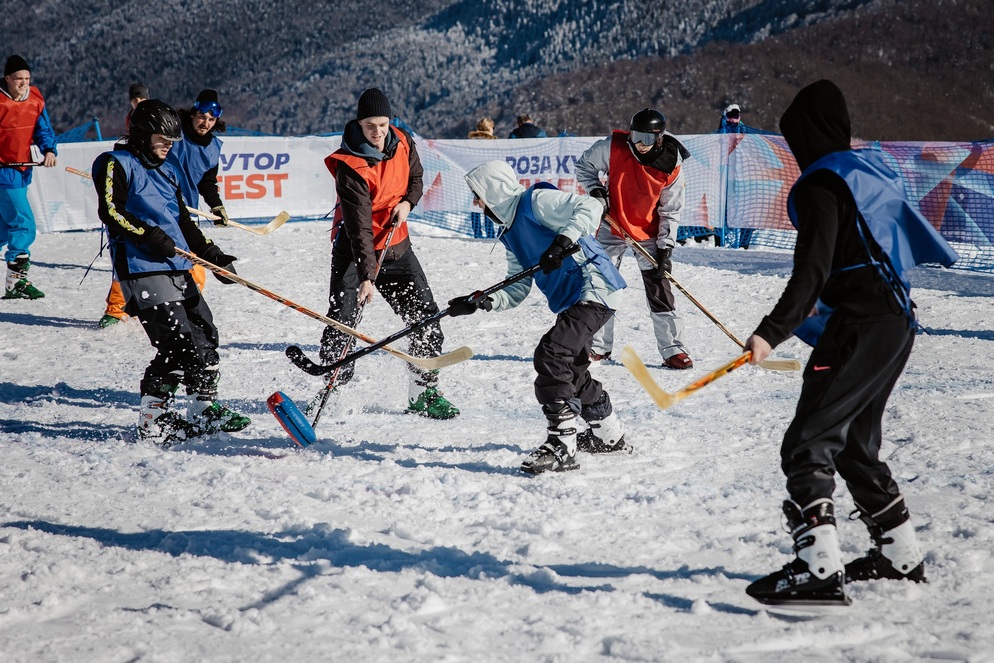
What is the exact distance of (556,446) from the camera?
165 inches

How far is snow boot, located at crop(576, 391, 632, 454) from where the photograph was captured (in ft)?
14.5

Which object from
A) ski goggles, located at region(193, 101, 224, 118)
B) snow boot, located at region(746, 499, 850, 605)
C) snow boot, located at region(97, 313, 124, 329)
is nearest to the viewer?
snow boot, located at region(746, 499, 850, 605)

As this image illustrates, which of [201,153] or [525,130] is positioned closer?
[201,153]

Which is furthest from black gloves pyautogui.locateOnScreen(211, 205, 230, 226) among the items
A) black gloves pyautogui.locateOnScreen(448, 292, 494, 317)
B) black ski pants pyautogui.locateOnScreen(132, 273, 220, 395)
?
black gloves pyautogui.locateOnScreen(448, 292, 494, 317)

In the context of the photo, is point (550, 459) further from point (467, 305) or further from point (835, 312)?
point (835, 312)

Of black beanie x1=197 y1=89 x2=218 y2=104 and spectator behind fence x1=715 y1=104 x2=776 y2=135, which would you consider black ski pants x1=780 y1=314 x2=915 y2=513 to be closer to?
black beanie x1=197 y1=89 x2=218 y2=104

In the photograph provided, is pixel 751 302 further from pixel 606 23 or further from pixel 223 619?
pixel 606 23

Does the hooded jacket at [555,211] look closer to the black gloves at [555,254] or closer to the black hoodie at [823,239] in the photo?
the black gloves at [555,254]

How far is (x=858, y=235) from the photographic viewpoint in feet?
8.89

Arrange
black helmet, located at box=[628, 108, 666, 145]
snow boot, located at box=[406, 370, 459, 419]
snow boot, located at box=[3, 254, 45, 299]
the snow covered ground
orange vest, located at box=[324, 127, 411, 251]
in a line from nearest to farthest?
the snow covered ground → orange vest, located at box=[324, 127, 411, 251] → snow boot, located at box=[406, 370, 459, 419] → black helmet, located at box=[628, 108, 666, 145] → snow boot, located at box=[3, 254, 45, 299]

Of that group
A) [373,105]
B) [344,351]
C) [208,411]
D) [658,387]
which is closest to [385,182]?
[373,105]

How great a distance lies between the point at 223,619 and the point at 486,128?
11.1m

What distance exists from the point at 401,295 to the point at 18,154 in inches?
208

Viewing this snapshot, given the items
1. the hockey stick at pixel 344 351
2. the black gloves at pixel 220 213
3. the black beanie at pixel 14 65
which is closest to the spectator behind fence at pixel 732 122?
the black gloves at pixel 220 213
